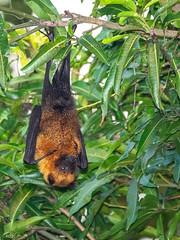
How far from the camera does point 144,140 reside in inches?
117

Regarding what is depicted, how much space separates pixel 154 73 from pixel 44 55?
0.60 meters

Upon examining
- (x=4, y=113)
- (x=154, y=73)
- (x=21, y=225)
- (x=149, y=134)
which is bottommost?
(x=21, y=225)

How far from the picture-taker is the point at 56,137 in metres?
3.72

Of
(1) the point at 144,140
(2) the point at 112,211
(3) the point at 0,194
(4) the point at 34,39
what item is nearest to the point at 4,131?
(3) the point at 0,194

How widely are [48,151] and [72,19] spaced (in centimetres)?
151

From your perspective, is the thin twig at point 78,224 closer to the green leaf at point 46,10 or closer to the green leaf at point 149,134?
the green leaf at point 149,134

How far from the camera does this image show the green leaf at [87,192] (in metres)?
3.49

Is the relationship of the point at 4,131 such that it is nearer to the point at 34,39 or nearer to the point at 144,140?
the point at 34,39

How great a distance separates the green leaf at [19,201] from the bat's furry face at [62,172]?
190 mm

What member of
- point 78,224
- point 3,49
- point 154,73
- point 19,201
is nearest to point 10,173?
point 19,201

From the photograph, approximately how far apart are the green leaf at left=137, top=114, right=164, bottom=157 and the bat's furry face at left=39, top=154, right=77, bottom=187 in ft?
2.85

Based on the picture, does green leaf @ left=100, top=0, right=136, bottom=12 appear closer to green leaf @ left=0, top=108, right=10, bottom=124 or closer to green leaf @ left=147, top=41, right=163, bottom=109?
green leaf @ left=147, top=41, right=163, bottom=109

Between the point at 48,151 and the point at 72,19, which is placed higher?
the point at 72,19

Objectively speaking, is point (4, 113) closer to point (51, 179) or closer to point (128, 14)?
point (51, 179)
